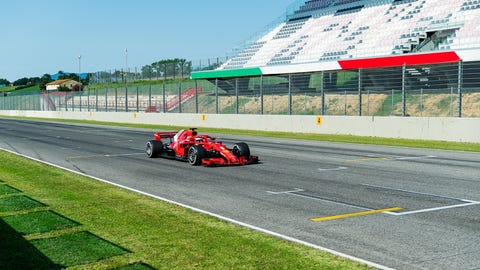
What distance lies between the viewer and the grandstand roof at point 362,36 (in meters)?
35.3

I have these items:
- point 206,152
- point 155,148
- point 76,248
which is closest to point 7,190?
point 76,248

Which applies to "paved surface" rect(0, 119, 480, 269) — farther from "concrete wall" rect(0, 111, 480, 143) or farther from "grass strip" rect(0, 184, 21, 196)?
"concrete wall" rect(0, 111, 480, 143)

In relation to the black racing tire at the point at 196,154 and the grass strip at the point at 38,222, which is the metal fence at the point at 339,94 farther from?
the grass strip at the point at 38,222

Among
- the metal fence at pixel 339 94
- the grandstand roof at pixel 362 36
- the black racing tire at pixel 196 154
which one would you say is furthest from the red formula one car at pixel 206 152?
the grandstand roof at pixel 362 36

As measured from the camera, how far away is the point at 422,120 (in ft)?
73.3

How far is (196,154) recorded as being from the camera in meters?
14.1

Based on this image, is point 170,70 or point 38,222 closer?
point 38,222

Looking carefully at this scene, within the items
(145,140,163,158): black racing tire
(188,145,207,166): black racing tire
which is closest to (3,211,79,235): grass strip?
(188,145,207,166): black racing tire

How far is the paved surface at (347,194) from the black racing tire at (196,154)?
29cm

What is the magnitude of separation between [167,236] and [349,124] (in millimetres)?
19955

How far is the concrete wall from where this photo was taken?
21062 millimetres

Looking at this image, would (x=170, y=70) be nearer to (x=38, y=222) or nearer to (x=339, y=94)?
(x=339, y=94)

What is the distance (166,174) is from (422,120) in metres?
13.1

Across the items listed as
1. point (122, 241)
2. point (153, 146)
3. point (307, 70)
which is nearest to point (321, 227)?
point (122, 241)
